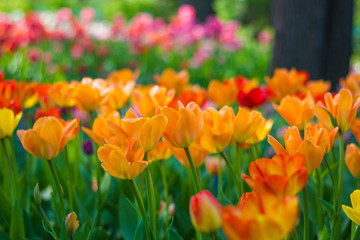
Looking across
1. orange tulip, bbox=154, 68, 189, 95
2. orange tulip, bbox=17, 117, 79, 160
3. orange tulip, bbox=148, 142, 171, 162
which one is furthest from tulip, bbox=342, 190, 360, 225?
orange tulip, bbox=154, 68, 189, 95

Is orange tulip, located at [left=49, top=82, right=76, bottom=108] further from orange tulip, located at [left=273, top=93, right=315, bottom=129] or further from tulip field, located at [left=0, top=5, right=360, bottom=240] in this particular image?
orange tulip, located at [left=273, top=93, right=315, bottom=129]

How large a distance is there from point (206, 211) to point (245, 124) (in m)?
0.39

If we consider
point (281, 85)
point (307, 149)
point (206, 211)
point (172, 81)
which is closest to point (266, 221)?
point (206, 211)

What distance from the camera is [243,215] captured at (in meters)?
0.52

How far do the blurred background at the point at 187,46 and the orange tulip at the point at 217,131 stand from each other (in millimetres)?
2529

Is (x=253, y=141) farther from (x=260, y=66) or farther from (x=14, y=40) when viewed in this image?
(x=260, y=66)

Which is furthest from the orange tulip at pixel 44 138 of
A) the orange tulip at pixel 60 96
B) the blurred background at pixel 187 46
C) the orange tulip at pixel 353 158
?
the blurred background at pixel 187 46

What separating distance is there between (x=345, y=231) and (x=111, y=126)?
0.70 metres

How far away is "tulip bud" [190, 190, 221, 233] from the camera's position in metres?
0.60

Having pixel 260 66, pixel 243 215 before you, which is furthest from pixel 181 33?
pixel 243 215

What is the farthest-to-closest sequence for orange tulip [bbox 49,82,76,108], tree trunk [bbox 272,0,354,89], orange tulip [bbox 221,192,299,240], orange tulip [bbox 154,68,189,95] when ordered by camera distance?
1. tree trunk [bbox 272,0,354,89]
2. orange tulip [bbox 154,68,189,95]
3. orange tulip [bbox 49,82,76,108]
4. orange tulip [bbox 221,192,299,240]

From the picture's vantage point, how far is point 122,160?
0.78 metres

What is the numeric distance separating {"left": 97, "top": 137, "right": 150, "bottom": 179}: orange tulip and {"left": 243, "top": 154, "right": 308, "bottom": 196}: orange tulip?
0.72 ft

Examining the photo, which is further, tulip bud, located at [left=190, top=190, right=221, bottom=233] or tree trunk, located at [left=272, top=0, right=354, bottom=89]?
tree trunk, located at [left=272, top=0, right=354, bottom=89]
